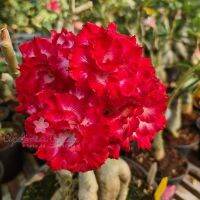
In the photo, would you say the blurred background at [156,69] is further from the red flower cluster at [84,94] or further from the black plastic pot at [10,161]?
the red flower cluster at [84,94]

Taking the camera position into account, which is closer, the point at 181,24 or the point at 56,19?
the point at 56,19

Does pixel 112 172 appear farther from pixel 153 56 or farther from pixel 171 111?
pixel 171 111

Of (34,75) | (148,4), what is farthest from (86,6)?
(34,75)

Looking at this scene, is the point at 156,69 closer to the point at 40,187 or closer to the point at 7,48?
the point at 40,187

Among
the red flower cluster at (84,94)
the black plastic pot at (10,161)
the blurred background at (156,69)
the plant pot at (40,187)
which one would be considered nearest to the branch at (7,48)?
the red flower cluster at (84,94)

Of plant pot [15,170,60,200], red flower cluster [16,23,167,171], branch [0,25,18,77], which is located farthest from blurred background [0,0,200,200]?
red flower cluster [16,23,167,171]
